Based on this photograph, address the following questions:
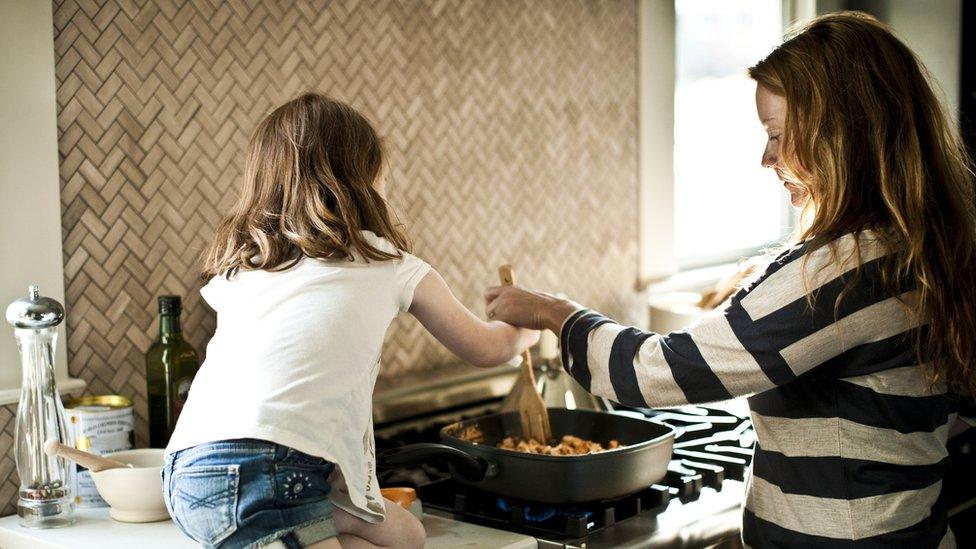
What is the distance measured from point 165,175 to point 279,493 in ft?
2.24

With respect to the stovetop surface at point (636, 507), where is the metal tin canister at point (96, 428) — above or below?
above

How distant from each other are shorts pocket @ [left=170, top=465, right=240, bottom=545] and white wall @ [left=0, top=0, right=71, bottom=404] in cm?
42

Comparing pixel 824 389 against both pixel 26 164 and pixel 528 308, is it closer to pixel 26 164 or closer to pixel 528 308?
pixel 528 308

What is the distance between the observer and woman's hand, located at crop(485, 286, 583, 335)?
1.50 meters

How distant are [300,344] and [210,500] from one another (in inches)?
7.7

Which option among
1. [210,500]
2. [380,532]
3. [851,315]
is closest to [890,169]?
[851,315]

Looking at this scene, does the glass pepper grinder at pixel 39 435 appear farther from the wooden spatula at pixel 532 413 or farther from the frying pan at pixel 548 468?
the wooden spatula at pixel 532 413

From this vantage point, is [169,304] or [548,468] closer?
[548,468]

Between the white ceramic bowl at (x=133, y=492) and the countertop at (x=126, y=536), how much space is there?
12 millimetres

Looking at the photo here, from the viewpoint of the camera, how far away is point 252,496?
1153mm

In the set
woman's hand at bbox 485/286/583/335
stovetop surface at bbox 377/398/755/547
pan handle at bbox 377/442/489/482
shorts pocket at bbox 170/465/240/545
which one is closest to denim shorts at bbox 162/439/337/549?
shorts pocket at bbox 170/465/240/545

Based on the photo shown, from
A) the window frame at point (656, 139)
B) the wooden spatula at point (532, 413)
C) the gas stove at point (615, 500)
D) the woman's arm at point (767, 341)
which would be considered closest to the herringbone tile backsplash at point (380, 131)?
the window frame at point (656, 139)

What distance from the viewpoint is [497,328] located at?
5.06ft

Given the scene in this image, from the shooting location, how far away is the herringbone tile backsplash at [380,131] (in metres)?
1.57
